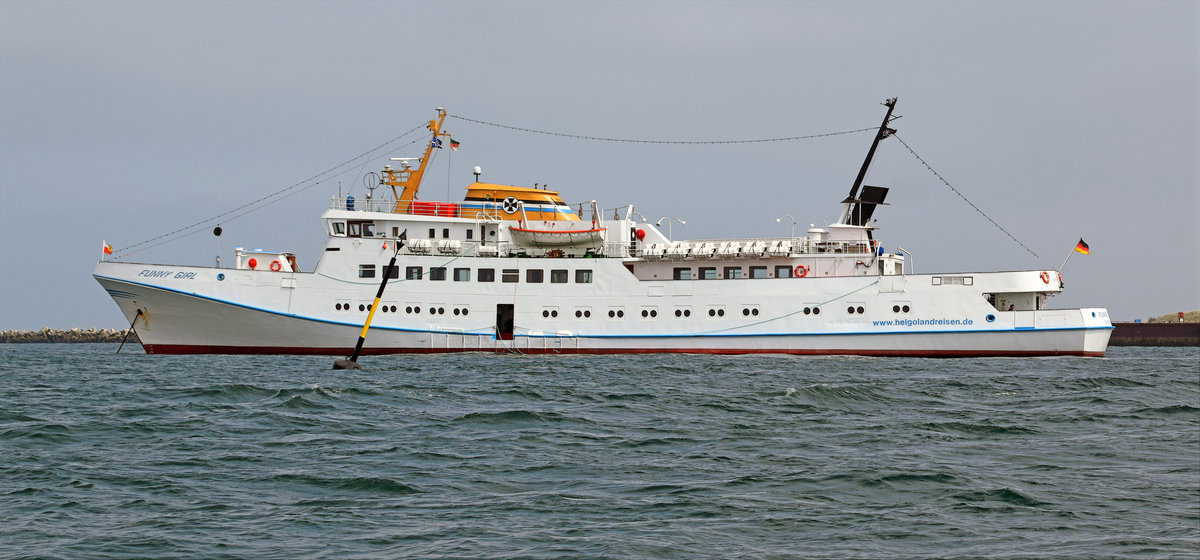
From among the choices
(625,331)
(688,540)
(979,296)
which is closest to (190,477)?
(688,540)

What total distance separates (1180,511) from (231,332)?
94.4ft

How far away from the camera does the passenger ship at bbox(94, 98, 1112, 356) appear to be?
1184 inches

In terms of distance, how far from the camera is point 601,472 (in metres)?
9.91

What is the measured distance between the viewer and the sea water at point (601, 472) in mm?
7398

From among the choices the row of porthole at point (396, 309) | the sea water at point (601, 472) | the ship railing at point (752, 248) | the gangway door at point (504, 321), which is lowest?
the sea water at point (601, 472)

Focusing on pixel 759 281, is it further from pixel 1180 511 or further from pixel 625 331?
pixel 1180 511

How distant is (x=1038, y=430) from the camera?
1258 centimetres

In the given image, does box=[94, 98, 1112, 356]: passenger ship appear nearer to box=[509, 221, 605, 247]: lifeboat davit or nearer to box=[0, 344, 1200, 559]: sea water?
box=[509, 221, 605, 247]: lifeboat davit

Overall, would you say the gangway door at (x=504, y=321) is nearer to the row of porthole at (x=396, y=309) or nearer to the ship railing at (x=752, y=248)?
the row of porthole at (x=396, y=309)

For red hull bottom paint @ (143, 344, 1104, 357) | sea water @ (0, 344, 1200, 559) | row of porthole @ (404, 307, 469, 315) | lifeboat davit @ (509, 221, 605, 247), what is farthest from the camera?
lifeboat davit @ (509, 221, 605, 247)

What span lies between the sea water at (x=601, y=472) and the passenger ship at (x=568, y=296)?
11.6m

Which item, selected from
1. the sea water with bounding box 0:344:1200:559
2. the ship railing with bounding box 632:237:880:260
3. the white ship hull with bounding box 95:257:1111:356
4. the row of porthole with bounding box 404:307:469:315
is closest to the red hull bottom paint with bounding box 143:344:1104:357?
the white ship hull with bounding box 95:257:1111:356

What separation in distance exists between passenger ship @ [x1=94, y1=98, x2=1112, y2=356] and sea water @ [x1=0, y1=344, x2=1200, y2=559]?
1163cm

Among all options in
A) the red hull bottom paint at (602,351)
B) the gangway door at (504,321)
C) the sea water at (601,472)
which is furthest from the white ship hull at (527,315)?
the sea water at (601,472)
